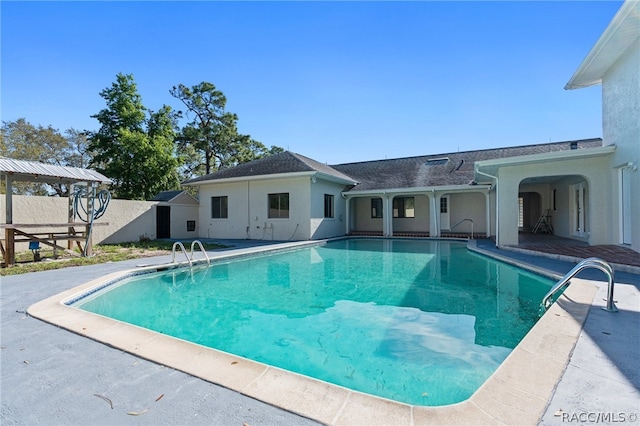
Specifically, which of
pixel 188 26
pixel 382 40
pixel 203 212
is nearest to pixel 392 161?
pixel 382 40

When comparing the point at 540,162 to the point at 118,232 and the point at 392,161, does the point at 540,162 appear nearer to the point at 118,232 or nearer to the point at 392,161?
the point at 392,161

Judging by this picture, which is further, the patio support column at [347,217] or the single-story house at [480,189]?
the patio support column at [347,217]

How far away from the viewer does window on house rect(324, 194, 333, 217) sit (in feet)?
54.1

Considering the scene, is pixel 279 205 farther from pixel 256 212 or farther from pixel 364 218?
pixel 364 218

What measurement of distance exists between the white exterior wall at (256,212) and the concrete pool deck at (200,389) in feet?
38.6

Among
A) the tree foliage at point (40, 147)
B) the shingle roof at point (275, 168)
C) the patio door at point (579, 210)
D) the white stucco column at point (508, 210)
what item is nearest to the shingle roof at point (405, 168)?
the shingle roof at point (275, 168)

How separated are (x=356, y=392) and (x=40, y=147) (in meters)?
33.6

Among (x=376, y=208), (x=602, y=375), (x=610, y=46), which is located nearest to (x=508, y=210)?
(x=610, y=46)

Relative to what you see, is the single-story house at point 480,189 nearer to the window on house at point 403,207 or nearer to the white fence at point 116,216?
the window on house at point 403,207

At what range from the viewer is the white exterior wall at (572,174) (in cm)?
930

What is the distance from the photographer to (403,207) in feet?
63.8

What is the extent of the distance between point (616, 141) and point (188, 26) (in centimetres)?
1447

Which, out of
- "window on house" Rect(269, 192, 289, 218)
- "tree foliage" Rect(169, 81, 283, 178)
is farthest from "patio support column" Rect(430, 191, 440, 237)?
"tree foliage" Rect(169, 81, 283, 178)
